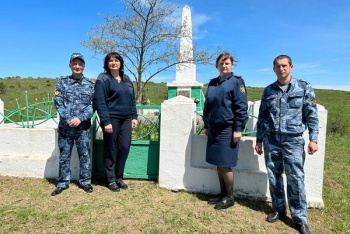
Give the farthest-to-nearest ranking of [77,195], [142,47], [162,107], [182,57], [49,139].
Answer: [182,57]
[142,47]
[49,139]
[162,107]
[77,195]

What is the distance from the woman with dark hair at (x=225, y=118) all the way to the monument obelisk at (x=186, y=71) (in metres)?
7.32

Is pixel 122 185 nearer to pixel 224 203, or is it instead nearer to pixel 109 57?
pixel 224 203

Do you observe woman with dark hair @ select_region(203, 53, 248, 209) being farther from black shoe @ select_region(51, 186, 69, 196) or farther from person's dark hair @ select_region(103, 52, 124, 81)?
black shoe @ select_region(51, 186, 69, 196)

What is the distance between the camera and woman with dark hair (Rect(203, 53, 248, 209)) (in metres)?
3.12

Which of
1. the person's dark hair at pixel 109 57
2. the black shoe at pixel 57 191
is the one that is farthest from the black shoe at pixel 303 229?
the black shoe at pixel 57 191

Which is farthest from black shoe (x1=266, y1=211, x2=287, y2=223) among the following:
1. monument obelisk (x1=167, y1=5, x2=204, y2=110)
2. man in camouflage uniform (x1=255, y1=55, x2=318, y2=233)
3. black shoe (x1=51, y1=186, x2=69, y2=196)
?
monument obelisk (x1=167, y1=5, x2=204, y2=110)

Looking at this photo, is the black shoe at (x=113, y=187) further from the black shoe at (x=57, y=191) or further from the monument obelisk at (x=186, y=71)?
the monument obelisk at (x=186, y=71)

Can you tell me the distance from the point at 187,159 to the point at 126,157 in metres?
0.85

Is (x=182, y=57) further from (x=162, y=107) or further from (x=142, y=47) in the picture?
(x=162, y=107)

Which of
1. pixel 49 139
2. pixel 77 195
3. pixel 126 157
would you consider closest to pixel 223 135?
pixel 126 157

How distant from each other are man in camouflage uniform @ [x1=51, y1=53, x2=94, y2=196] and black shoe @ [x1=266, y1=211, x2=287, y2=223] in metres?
2.27

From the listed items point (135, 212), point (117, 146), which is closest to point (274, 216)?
point (135, 212)

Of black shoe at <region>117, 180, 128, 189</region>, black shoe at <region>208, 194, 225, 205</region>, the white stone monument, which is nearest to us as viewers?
black shoe at <region>208, 194, 225, 205</region>

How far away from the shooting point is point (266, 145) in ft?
10.0
